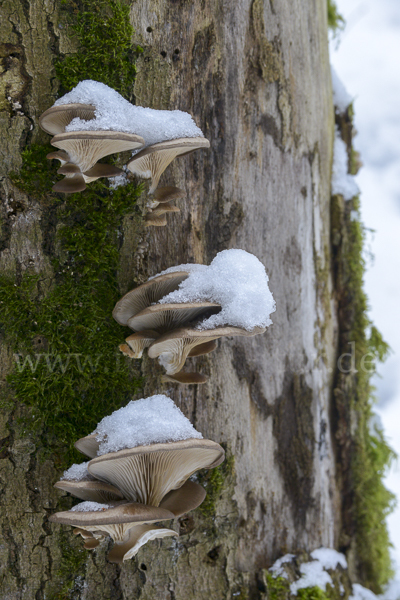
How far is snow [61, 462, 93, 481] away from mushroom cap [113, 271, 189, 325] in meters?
0.77

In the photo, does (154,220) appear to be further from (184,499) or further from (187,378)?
(184,499)

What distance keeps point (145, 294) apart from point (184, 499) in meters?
1.07

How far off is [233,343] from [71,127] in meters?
1.61

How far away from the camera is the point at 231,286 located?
2297 mm

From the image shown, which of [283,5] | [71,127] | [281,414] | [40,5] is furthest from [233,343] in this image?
[283,5]

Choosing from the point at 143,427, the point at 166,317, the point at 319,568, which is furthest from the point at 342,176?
→ the point at 143,427

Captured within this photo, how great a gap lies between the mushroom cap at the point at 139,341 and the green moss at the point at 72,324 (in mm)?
132

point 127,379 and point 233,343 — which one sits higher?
point 233,343

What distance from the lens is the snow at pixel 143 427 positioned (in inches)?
77.4

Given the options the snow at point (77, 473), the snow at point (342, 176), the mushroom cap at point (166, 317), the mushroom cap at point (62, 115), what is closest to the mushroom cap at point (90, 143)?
the mushroom cap at point (62, 115)

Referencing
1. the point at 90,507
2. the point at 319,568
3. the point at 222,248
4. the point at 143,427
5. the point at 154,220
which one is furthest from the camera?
the point at 319,568

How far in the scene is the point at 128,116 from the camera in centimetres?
241

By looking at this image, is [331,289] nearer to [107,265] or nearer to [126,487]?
[107,265]

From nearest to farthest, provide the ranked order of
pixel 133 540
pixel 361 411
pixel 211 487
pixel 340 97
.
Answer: pixel 133 540 → pixel 211 487 → pixel 361 411 → pixel 340 97
